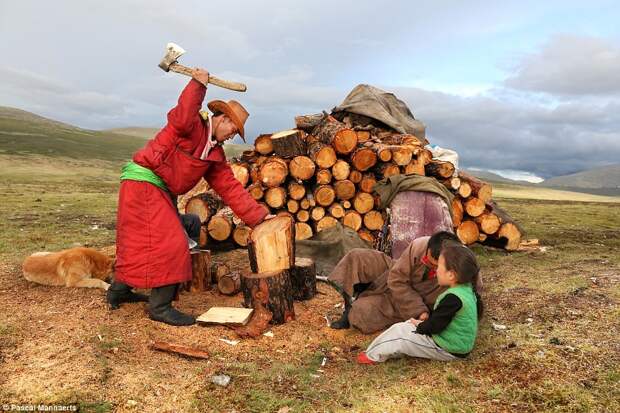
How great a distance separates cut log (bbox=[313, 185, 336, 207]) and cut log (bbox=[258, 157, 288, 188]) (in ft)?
2.18

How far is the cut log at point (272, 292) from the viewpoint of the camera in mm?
4625

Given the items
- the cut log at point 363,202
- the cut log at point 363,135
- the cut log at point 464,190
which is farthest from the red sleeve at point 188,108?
the cut log at point 464,190

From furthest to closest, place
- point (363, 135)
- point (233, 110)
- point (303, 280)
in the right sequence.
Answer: point (363, 135) → point (303, 280) → point (233, 110)

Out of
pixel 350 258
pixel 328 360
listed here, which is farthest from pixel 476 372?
pixel 350 258

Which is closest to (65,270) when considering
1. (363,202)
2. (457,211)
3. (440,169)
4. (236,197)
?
(236,197)

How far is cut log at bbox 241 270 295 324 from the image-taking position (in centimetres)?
462

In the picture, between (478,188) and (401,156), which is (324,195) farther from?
(478,188)

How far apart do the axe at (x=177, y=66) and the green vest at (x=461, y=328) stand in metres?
2.68

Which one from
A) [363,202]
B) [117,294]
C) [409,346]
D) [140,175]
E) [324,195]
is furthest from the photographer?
[363,202]

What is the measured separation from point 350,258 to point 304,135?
166 inches

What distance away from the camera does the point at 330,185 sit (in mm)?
7957

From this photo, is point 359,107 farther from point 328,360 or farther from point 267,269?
point 328,360

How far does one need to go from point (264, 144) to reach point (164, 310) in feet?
15.0

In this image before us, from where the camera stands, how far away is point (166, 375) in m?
3.37
